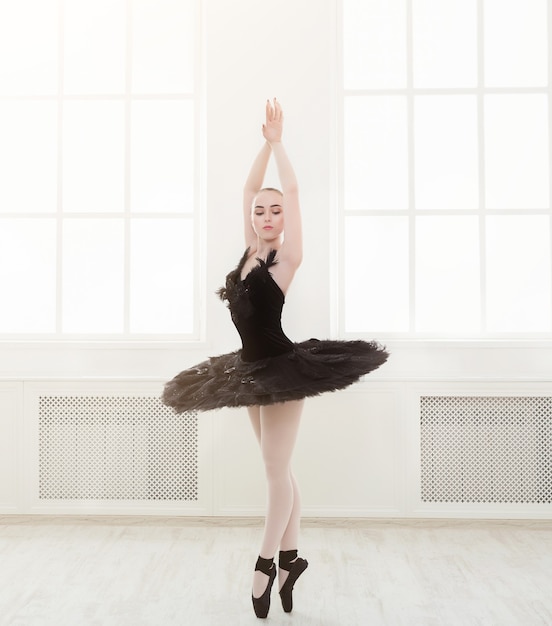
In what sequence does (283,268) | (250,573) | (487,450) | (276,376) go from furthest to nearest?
(487,450) < (250,573) < (283,268) < (276,376)

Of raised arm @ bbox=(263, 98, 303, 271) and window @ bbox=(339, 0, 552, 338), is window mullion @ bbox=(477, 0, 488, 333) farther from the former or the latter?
raised arm @ bbox=(263, 98, 303, 271)

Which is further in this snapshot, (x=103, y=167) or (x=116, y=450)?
(x=103, y=167)

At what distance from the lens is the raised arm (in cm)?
227

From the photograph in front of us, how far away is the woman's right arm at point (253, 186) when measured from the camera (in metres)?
2.48

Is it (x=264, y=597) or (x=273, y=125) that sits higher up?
(x=273, y=125)

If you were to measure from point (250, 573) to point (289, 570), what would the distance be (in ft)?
1.23

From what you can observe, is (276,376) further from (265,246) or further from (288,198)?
(288,198)

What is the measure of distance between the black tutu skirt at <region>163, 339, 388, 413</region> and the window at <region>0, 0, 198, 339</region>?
1.27 metres

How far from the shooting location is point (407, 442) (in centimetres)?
338

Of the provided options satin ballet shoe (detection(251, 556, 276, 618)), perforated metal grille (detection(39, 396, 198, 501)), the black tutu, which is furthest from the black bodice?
perforated metal grille (detection(39, 396, 198, 501))

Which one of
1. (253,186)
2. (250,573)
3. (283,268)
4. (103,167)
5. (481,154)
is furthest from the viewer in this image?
(103,167)

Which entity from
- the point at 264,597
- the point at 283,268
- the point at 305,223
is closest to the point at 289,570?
the point at 264,597

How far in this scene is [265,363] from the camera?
226cm

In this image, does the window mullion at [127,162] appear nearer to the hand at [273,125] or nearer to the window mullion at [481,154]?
the hand at [273,125]
